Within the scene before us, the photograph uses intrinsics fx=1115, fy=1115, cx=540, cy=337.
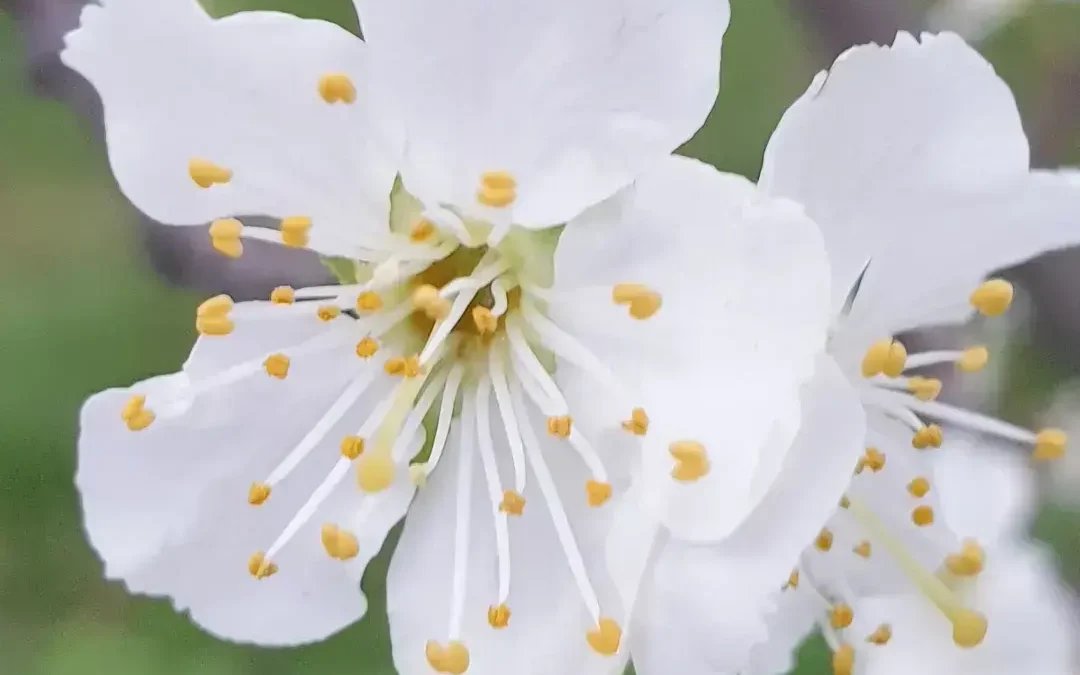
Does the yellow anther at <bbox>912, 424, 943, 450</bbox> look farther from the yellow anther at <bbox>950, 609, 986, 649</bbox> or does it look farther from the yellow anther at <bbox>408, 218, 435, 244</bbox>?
the yellow anther at <bbox>408, 218, 435, 244</bbox>

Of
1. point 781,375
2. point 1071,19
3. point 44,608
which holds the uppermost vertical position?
point 1071,19

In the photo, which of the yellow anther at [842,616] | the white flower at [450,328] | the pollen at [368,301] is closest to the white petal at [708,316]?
the white flower at [450,328]

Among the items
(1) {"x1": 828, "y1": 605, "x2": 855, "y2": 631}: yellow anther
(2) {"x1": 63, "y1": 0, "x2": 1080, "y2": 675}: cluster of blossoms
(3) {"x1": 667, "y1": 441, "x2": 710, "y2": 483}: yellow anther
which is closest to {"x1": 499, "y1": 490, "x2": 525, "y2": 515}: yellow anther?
(2) {"x1": 63, "y1": 0, "x2": 1080, "y2": 675}: cluster of blossoms

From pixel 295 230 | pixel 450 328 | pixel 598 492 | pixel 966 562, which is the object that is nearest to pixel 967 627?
pixel 966 562

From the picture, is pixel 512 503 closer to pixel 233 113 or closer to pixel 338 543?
pixel 338 543

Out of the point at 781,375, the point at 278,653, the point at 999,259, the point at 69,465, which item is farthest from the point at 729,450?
the point at 69,465

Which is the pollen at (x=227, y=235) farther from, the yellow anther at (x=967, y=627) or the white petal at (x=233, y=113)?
the yellow anther at (x=967, y=627)

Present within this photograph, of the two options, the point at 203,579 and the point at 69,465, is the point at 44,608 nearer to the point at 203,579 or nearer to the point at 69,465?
the point at 69,465
